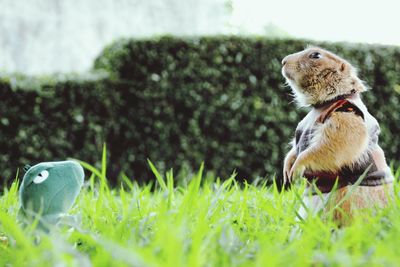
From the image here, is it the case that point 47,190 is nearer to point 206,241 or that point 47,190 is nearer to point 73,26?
point 206,241

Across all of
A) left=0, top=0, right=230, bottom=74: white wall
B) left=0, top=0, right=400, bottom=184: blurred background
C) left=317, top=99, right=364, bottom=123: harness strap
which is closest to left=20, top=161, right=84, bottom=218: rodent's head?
left=317, top=99, right=364, bottom=123: harness strap

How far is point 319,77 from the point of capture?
1895 mm

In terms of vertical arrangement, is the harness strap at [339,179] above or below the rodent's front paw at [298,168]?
below

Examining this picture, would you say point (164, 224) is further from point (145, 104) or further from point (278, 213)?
point (145, 104)

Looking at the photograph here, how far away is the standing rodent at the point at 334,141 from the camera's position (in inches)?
66.9

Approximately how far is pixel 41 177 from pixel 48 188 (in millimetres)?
44

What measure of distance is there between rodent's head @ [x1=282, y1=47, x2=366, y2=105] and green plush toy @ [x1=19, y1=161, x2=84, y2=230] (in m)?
0.92

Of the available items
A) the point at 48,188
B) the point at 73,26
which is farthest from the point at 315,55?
the point at 73,26

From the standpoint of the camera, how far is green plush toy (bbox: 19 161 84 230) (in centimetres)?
158

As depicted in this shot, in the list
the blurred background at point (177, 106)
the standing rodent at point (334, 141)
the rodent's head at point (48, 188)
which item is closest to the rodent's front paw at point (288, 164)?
the standing rodent at point (334, 141)

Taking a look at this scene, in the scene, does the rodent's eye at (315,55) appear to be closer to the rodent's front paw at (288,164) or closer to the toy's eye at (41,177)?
the rodent's front paw at (288,164)

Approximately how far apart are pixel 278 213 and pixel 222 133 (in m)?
3.77

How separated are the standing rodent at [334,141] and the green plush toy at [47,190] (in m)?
0.80

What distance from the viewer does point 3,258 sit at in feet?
4.61
